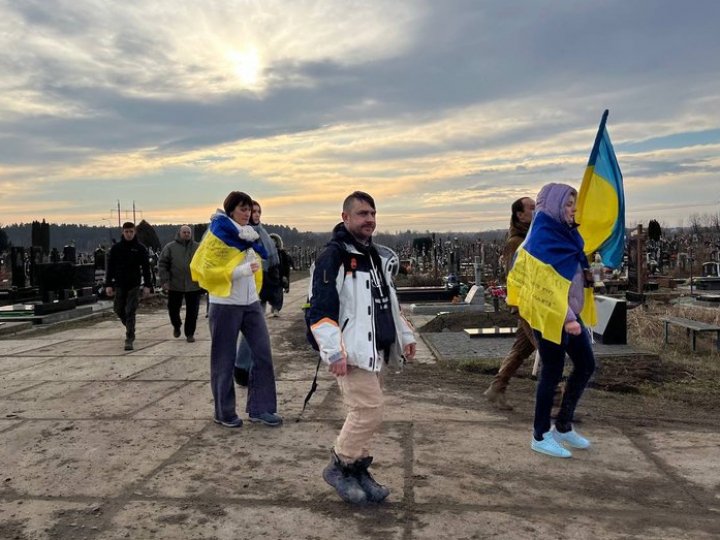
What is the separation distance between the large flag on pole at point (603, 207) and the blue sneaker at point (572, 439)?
1.54 m

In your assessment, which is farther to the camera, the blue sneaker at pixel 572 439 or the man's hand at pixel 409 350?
the blue sneaker at pixel 572 439

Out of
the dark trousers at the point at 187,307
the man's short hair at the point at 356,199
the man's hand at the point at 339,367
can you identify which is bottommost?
the dark trousers at the point at 187,307

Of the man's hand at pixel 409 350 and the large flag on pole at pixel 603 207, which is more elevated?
the large flag on pole at pixel 603 207

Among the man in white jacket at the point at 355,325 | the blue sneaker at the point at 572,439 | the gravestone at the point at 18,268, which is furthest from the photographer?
the gravestone at the point at 18,268

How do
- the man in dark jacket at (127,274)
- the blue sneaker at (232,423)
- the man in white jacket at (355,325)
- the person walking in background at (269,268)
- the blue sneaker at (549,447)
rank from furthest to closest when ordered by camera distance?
the man in dark jacket at (127,274) → the person walking in background at (269,268) → the blue sneaker at (232,423) → the blue sneaker at (549,447) → the man in white jacket at (355,325)

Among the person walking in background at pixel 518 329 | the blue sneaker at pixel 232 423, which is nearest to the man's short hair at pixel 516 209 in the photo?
the person walking in background at pixel 518 329

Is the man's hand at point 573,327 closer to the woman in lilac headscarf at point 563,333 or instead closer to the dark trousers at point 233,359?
the woman in lilac headscarf at point 563,333

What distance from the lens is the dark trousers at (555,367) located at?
4094 mm

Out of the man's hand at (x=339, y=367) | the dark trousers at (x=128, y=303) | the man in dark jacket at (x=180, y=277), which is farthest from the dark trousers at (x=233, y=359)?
the man in dark jacket at (x=180, y=277)

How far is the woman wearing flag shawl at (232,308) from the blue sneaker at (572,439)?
2078mm

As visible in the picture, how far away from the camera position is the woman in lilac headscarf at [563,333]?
4.07m

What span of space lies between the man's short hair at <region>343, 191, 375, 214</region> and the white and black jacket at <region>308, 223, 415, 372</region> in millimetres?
124

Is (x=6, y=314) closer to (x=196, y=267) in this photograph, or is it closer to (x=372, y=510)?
(x=196, y=267)

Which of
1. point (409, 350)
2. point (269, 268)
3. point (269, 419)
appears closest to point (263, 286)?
point (269, 268)
